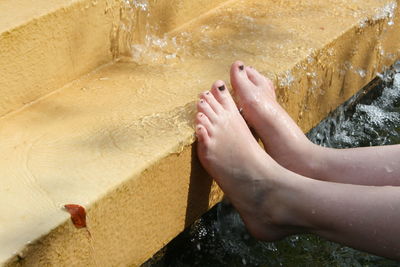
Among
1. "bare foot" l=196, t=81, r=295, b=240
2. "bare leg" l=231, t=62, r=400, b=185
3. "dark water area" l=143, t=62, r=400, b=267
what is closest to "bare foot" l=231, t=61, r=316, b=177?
"bare leg" l=231, t=62, r=400, b=185

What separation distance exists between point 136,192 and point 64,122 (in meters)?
0.36

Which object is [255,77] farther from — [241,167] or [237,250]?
[237,250]

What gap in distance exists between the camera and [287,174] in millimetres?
1923

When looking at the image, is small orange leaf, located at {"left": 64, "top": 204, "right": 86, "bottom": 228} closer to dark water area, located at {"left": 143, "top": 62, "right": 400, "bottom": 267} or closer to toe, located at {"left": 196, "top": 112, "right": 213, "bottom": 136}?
toe, located at {"left": 196, "top": 112, "right": 213, "bottom": 136}

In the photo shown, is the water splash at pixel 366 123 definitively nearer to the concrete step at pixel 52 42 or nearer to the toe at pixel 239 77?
the toe at pixel 239 77

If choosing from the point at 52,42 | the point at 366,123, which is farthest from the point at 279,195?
the point at 366,123

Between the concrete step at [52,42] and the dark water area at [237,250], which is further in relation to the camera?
the dark water area at [237,250]

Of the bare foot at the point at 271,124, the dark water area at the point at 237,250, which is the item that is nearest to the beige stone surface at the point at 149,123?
the bare foot at the point at 271,124

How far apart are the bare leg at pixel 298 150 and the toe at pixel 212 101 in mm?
123

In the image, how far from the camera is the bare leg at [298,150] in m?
1.98

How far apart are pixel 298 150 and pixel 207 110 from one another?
317 millimetres

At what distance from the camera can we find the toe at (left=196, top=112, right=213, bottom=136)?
202 centimetres

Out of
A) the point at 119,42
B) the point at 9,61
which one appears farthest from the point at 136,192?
the point at 119,42

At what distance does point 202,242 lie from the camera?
244cm
